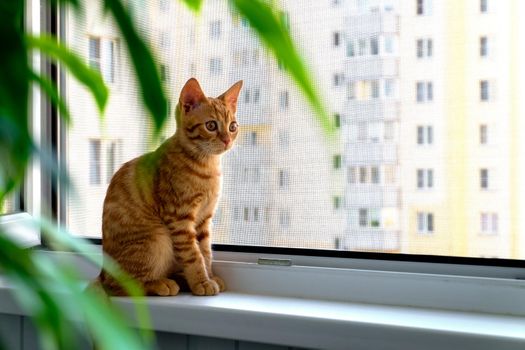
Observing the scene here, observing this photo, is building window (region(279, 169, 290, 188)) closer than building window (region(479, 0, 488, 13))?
No

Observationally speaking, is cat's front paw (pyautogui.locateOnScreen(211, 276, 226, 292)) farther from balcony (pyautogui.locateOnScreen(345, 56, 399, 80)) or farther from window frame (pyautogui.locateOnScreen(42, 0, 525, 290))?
balcony (pyautogui.locateOnScreen(345, 56, 399, 80))

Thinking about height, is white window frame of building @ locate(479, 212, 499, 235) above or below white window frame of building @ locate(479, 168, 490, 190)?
below

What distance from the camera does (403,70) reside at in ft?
4.02

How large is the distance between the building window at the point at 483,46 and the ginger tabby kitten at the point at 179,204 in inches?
18.6

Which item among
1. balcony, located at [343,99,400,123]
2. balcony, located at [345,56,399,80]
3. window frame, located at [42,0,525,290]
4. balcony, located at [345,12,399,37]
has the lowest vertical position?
window frame, located at [42,0,525,290]

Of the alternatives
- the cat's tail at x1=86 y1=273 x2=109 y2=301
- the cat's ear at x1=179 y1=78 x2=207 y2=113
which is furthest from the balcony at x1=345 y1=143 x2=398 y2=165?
the cat's tail at x1=86 y1=273 x2=109 y2=301

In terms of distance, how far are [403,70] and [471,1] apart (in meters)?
0.17

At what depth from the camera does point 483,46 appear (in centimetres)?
116

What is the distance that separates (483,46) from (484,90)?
8 centimetres

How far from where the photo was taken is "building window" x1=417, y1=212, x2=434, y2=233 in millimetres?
1218

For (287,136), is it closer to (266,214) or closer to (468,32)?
(266,214)

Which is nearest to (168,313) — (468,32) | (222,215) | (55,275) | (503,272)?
(222,215)

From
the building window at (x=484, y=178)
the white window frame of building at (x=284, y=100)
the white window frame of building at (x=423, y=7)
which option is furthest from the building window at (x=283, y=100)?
the building window at (x=484, y=178)

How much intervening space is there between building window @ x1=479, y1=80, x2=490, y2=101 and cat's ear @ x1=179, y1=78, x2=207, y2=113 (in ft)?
1.72
